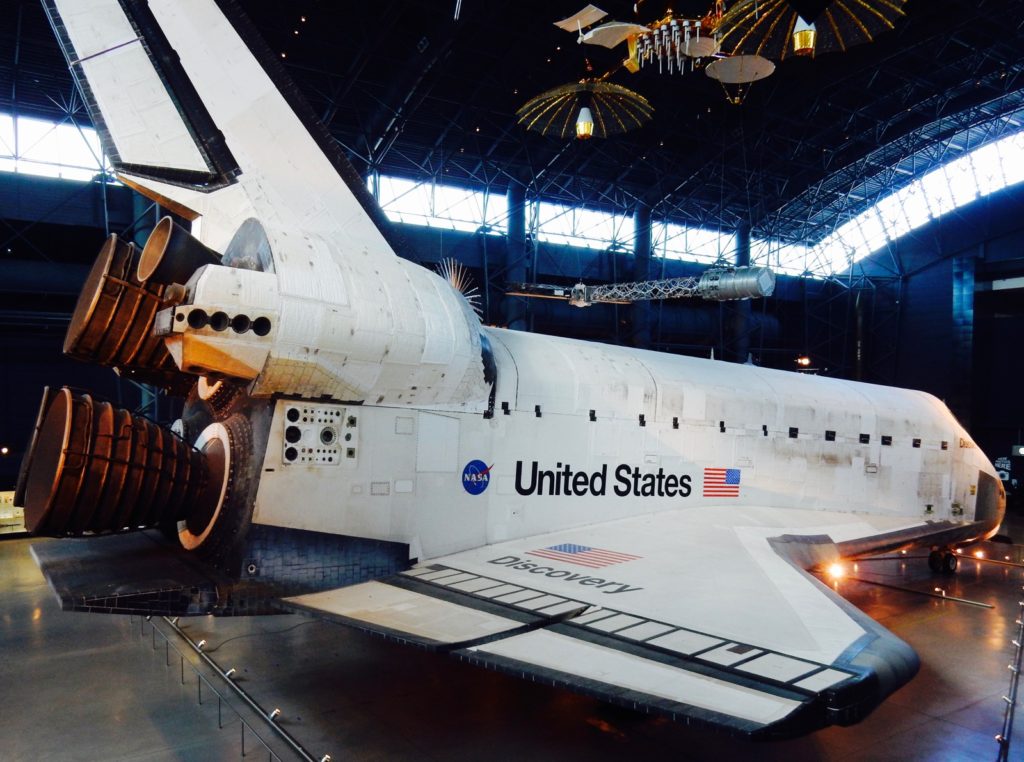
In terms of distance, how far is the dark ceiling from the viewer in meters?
12.9

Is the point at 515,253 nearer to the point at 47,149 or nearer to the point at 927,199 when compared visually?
the point at 47,149

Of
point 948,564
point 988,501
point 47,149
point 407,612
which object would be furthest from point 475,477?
point 47,149

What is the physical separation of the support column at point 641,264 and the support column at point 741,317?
12.2 feet

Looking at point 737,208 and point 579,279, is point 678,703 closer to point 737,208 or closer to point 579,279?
point 579,279

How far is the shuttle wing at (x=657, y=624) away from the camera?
8.98ft

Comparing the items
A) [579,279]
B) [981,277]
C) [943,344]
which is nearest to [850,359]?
[943,344]

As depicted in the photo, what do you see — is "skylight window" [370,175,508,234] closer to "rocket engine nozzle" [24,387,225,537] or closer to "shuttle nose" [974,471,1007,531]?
"shuttle nose" [974,471,1007,531]

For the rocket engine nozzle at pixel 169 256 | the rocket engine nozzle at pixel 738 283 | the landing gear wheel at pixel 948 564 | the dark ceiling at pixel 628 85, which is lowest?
the landing gear wheel at pixel 948 564

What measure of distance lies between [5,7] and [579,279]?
1401 cm

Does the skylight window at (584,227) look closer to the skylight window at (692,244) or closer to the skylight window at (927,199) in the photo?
the skylight window at (692,244)

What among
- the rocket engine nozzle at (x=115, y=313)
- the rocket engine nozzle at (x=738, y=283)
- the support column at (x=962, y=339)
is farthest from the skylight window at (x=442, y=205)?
the support column at (x=962, y=339)

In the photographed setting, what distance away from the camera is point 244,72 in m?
4.67

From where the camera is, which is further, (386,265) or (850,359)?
(850,359)

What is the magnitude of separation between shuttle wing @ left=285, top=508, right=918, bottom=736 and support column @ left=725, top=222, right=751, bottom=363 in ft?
57.9
